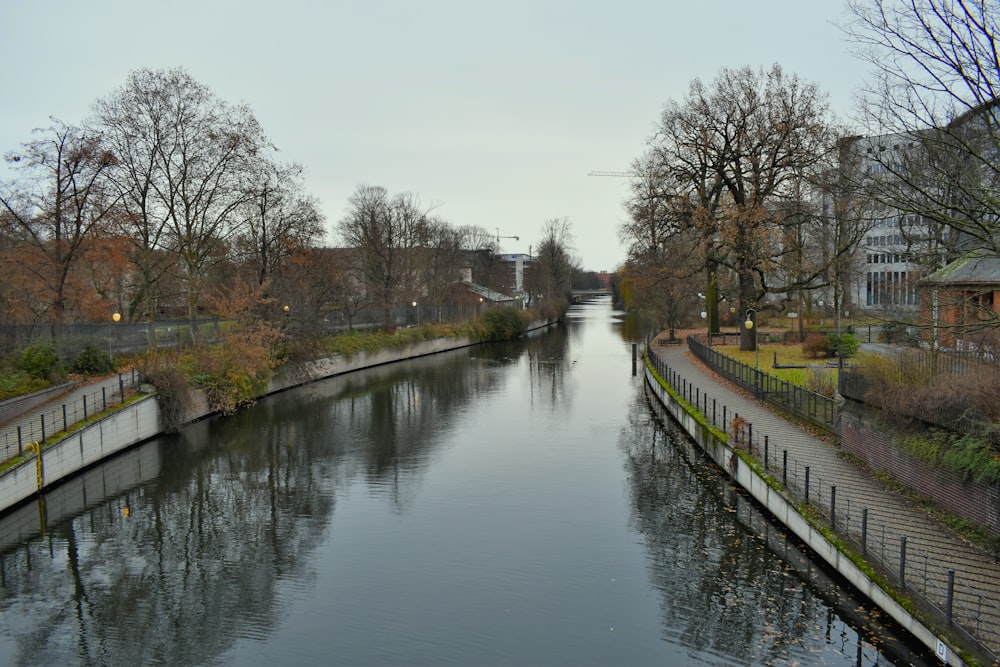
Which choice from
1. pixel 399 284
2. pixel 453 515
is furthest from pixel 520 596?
pixel 399 284

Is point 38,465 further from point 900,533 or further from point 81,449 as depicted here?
point 900,533

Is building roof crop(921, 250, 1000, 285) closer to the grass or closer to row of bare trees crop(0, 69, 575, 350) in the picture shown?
the grass

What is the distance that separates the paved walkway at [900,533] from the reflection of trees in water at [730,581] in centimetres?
90

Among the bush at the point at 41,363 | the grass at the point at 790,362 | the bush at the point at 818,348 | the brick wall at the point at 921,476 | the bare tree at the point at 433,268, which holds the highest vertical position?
the bare tree at the point at 433,268

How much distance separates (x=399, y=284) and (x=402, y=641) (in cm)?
4823

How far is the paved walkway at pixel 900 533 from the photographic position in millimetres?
8828

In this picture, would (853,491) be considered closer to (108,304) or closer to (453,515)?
(453,515)

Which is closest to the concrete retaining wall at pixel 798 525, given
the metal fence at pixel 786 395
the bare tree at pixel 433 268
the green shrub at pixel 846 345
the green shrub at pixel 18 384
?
the metal fence at pixel 786 395

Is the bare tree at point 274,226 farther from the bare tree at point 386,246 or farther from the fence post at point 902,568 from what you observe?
the fence post at point 902,568

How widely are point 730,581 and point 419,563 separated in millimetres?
5212

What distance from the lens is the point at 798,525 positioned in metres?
12.9

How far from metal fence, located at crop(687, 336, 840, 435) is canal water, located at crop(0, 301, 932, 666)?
291 cm

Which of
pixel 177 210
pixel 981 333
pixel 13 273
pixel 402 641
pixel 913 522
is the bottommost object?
pixel 402 641

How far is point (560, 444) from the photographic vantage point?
2200 cm
